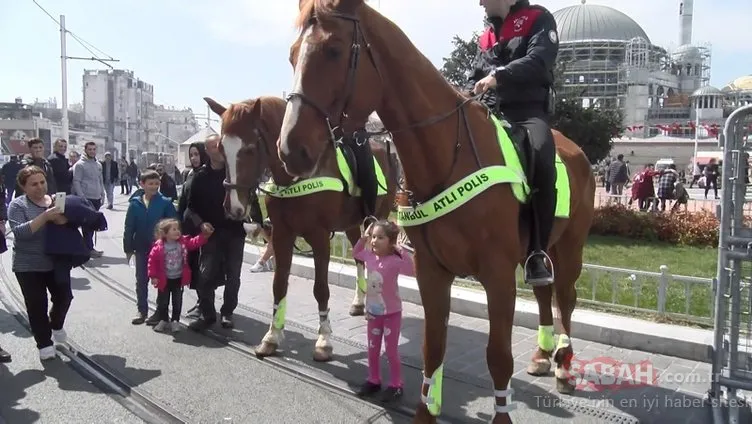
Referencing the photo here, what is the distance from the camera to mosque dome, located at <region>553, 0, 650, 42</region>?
87562 millimetres

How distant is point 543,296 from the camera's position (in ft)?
17.2

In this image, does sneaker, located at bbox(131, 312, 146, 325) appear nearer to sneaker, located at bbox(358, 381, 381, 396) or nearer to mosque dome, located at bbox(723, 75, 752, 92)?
sneaker, located at bbox(358, 381, 381, 396)

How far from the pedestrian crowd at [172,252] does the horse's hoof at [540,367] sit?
1.36 meters

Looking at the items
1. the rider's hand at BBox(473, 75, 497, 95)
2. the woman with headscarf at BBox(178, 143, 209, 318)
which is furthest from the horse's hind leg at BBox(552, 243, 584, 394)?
the woman with headscarf at BBox(178, 143, 209, 318)

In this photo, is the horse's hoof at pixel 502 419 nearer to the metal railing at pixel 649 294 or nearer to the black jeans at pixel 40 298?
the metal railing at pixel 649 294

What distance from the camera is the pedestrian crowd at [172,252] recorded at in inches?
189

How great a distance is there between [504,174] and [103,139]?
3492 inches

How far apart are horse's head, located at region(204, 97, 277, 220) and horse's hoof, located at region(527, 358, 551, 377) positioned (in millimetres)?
3175

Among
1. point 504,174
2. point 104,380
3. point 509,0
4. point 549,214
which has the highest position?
point 509,0

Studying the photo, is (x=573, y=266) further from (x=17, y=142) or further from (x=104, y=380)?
(x=17, y=142)

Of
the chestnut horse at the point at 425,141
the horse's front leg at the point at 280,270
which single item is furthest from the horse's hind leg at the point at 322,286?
the chestnut horse at the point at 425,141

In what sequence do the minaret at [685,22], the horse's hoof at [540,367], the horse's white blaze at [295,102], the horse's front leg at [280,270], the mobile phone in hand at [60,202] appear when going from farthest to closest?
the minaret at [685,22]
the horse's front leg at [280,270]
the mobile phone in hand at [60,202]
the horse's hoof at [540,367]
the horse's white blaze at [295,102]

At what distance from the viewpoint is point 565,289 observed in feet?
17.0

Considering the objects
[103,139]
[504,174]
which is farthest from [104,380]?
[103,139]
